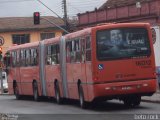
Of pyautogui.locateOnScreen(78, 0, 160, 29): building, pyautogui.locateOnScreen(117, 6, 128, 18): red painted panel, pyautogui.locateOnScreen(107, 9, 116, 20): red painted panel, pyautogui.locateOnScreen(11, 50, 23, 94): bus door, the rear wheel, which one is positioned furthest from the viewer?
pyautogui.locateOnScreen(107, 9, 116, 20): red painted panel

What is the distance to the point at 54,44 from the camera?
2950 centimetres

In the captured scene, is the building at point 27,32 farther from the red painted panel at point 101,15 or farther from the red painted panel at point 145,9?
the red painted panel at point 145,9

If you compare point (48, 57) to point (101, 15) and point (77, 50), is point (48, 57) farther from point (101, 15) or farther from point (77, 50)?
point (101, 15)

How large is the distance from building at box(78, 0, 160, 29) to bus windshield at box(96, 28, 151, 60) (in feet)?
71.6

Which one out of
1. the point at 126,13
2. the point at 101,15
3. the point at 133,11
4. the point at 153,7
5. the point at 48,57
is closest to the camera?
the point at 48,57

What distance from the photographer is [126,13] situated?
50.0m

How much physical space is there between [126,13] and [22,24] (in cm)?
4658

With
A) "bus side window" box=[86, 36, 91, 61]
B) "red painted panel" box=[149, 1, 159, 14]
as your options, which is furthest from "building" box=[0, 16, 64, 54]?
"bus side window" box=[86, 36, 91, 61]

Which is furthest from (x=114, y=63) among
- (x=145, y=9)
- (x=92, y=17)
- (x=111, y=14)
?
(x=92, y=17)

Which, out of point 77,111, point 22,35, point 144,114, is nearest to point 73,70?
point 77,111

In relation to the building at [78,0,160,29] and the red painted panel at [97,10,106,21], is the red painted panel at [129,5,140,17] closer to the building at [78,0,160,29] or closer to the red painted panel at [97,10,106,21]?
the building at [78,0,160,29]

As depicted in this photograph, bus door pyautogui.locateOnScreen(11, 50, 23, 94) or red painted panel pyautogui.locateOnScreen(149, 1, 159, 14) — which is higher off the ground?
red painted panel pyautogui.locateOnScreen(149, 1, 159, 14)

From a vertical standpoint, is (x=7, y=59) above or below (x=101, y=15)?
below

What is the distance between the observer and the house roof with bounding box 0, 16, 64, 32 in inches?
3644
